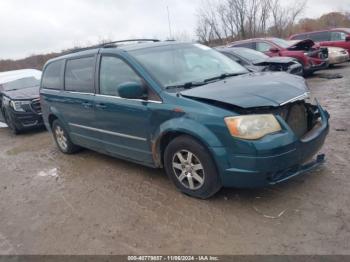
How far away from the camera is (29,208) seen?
4438mm

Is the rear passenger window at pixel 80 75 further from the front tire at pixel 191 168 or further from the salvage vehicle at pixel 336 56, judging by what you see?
the salvage vehicle at pixel 336 56

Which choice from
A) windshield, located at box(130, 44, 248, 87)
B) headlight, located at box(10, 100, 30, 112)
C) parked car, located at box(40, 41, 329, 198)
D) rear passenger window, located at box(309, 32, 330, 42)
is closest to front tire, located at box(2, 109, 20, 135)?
headlight, located at box(10, 100, 30, 112)

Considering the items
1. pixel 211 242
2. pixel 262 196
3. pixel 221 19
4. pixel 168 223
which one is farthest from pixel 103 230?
pixel 221 19

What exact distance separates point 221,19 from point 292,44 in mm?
18796

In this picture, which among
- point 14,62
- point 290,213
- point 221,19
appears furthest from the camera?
point 14,62

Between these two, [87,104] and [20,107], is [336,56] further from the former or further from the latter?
[87,104]

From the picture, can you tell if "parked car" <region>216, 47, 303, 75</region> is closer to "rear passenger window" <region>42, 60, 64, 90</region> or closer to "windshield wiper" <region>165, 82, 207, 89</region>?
"rear passenger window" <region>42, 60, 64, 90</region>

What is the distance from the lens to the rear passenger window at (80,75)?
5.08 m

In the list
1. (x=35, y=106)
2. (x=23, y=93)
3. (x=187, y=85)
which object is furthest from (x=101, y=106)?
(x=23, y=93)

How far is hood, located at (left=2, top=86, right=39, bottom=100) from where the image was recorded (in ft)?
29.8

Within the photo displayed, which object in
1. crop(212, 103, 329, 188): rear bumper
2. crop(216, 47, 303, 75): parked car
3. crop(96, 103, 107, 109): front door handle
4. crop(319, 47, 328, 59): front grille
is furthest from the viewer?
crop(319, 47, 328, 59): front grille

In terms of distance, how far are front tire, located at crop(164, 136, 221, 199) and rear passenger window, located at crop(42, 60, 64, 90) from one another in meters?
2.94

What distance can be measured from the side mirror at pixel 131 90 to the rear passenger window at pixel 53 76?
2.34m

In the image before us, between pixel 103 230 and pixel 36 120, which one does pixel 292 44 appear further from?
pixel 103 230
